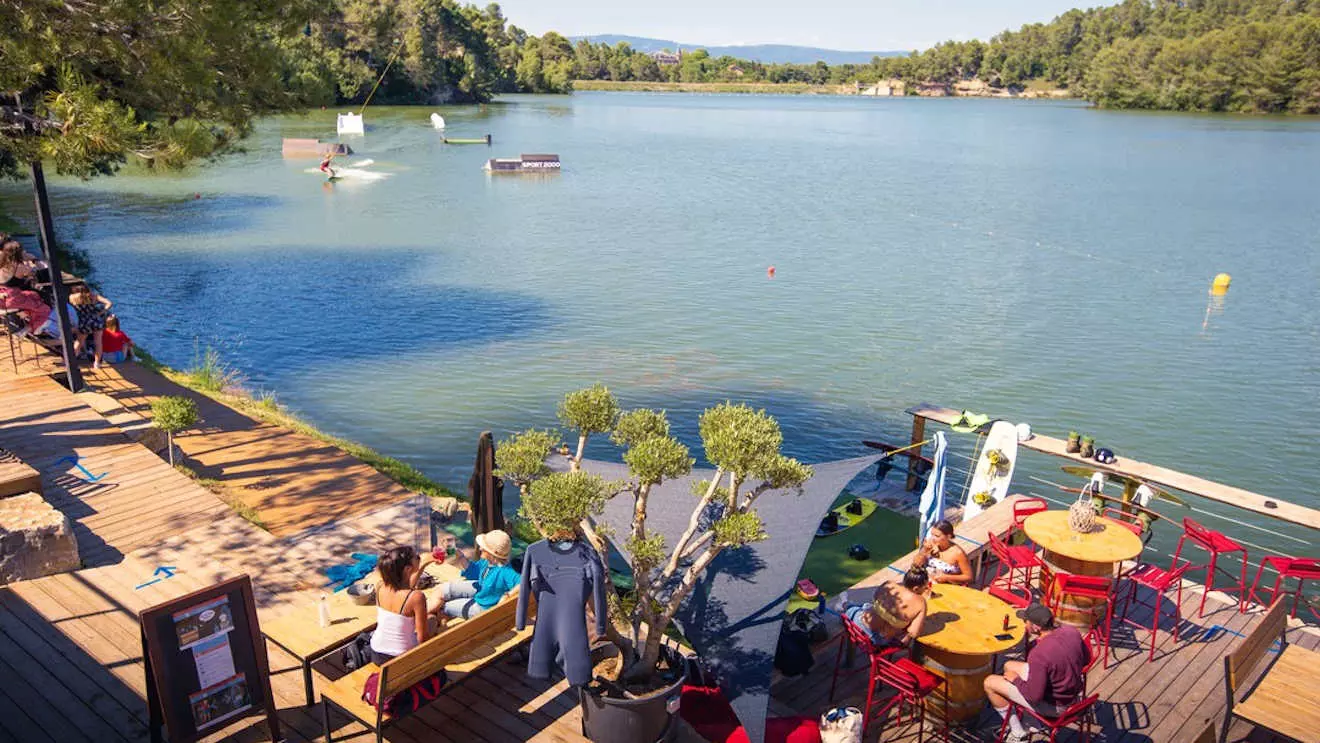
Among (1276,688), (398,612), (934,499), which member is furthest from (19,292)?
(1276,688)

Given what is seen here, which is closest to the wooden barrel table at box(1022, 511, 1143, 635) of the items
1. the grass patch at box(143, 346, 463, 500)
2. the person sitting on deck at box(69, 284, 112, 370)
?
the grass patch at box(143, 346, 463, 500)

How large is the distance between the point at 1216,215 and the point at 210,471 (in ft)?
151

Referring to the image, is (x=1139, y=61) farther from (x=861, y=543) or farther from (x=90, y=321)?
(x=90, y=321)

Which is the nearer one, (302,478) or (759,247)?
(302,478)

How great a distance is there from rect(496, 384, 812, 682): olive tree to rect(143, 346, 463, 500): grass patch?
5059mm

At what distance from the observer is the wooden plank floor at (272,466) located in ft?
36.8

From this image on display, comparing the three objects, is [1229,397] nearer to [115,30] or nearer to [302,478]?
A: [302,478]

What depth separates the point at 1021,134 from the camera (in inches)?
3644

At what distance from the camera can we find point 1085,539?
920cm

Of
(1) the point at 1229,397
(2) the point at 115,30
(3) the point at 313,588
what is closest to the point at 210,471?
(3) the point at 313,588

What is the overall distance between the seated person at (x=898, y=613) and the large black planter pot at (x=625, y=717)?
76.5 inches

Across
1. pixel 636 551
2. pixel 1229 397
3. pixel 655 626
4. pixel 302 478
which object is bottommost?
pixel 1229 397

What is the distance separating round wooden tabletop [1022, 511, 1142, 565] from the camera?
885 cm

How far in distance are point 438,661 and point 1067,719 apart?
460 centimetres
